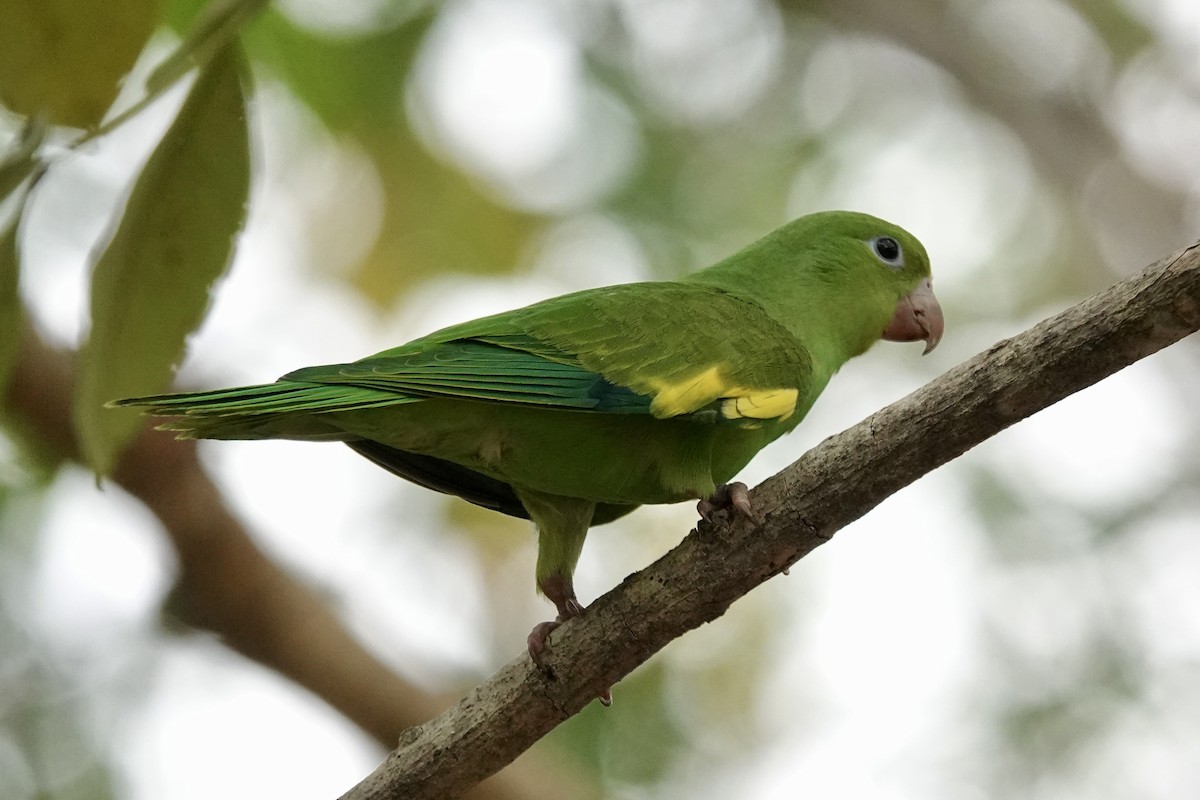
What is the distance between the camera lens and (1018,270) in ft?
24.6

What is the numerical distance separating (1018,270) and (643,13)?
295 cm

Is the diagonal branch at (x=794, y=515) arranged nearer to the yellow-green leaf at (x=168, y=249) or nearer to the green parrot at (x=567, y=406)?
the green parrot at (x=567, y=406)

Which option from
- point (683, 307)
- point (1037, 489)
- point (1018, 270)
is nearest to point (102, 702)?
point (683, 307)

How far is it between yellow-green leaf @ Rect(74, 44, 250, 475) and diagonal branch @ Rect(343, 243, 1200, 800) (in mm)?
1160

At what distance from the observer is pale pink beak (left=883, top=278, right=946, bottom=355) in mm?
4398

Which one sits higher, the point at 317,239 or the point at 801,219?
the point at 317,239

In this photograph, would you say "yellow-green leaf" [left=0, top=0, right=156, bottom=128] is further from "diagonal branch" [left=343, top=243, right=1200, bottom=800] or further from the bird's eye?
the bird's eye

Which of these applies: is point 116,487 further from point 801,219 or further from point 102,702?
point 801,219

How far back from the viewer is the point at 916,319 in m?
4.40

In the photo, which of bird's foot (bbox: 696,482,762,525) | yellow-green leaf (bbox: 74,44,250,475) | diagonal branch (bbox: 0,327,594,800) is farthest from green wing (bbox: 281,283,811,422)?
diagonal branch (bbox: 0,327,594,800)

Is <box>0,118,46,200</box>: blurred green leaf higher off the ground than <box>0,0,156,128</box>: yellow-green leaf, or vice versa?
<box>0,0,156,128</box>: yellow-green leaf

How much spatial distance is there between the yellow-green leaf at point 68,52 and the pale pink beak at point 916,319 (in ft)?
10.3

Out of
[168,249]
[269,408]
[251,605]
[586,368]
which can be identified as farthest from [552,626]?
[251,605]

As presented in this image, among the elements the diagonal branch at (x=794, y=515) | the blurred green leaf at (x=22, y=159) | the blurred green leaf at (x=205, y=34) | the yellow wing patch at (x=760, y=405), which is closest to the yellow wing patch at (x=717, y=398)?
the yellow wing patch at (x=760, y=405)
